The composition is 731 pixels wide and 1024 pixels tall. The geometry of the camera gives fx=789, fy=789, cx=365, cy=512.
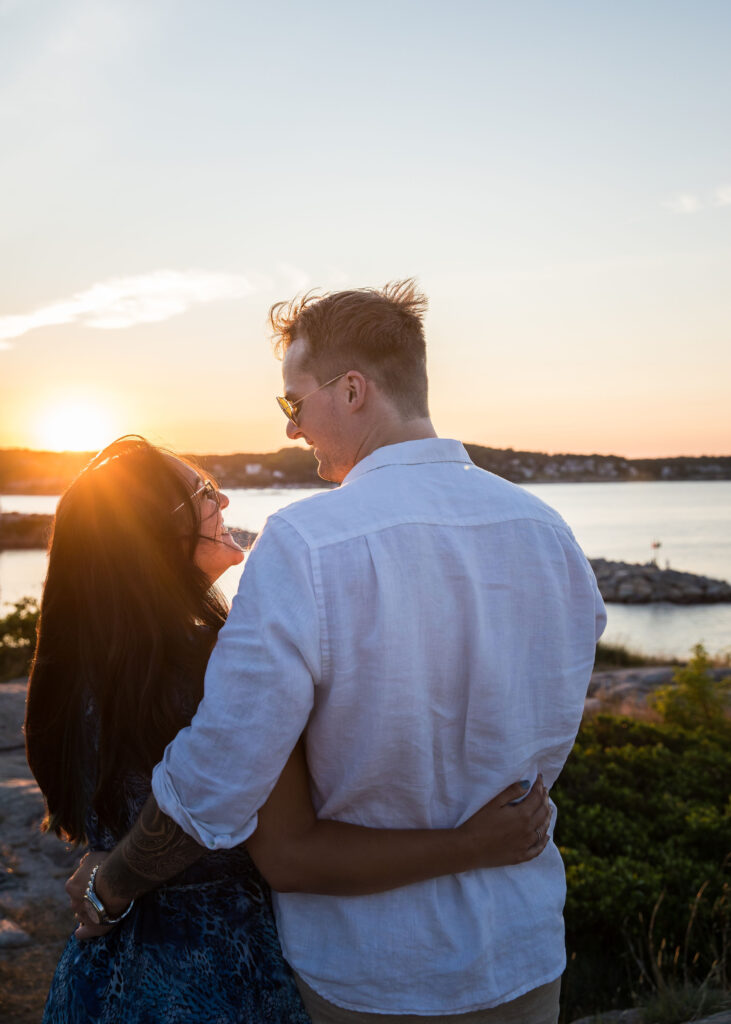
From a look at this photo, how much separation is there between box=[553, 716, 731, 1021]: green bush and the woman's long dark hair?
2.82 meters

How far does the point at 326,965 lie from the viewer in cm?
155

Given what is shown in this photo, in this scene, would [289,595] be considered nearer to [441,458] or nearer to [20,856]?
[441,458]

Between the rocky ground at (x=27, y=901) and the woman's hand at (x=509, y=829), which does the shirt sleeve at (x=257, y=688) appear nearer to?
the woman's hand at (x=509, y=829)

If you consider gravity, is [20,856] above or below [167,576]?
below

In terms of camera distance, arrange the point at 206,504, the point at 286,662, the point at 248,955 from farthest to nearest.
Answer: the point at 206,504 → the point at 248,955 → the point at 286,662

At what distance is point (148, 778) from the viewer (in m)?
1.79

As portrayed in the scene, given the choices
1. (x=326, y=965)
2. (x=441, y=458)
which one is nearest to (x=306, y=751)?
(x=326, y=965)

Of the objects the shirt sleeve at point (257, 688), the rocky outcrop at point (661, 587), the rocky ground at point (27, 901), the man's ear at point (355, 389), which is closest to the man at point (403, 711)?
the shirt sleeve at point (257, 688)

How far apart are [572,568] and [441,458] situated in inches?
13.9

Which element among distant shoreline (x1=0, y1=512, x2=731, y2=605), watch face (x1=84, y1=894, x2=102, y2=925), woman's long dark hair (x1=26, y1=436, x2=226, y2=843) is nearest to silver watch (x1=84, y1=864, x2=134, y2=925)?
watch face (x1=84, y1=894, x2=102, y2=925)

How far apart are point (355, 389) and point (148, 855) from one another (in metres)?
1.10

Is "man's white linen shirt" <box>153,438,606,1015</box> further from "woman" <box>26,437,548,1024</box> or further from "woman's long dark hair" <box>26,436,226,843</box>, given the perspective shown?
"woman's long dark hair" <box>26,436,226,843</box>

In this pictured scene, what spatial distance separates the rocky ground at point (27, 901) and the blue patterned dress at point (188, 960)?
2.18 metres

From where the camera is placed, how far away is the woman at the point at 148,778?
1.52m
